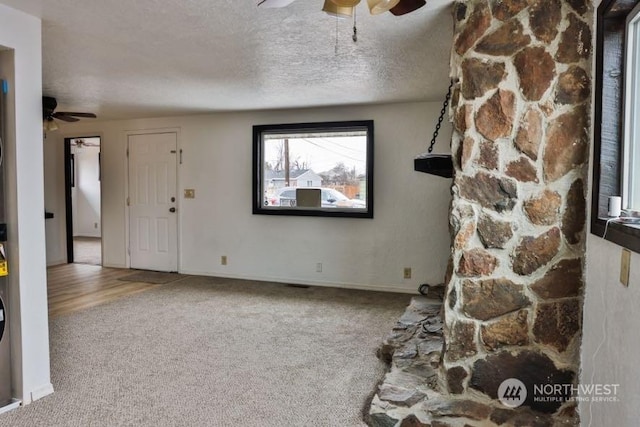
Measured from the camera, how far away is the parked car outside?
505cm

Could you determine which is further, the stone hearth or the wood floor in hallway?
the wood floor in hallway

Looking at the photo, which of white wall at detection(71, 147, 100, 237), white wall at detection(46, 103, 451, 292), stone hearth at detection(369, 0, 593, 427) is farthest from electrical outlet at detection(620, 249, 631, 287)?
white wall at detection(71, 147, 100, 237)

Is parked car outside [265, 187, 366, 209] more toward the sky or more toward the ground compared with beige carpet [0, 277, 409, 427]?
more toward the sky

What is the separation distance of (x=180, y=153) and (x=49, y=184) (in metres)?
2.36

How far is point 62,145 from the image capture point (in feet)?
21.4

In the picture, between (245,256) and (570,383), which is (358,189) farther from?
(570,383)

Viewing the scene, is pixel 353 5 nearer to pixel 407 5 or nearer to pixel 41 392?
pixel 407 5

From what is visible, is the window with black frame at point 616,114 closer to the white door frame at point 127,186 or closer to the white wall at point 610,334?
the white wall at point 610,334

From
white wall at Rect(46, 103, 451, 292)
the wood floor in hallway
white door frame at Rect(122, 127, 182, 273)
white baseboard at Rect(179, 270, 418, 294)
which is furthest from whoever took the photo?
white door frame at Rect(122, 127, 182, 273)

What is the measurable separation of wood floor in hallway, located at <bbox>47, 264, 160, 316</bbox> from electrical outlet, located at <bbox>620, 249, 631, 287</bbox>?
4.39m

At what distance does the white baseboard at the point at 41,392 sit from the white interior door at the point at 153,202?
3.45 meters

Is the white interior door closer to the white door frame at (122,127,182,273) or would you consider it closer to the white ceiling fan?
the white door frame at (122,127,182,273)

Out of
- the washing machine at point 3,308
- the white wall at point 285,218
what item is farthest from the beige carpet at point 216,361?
the white wall at point 285,218

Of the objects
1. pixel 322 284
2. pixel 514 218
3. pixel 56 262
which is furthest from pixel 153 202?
pixel 514 218
